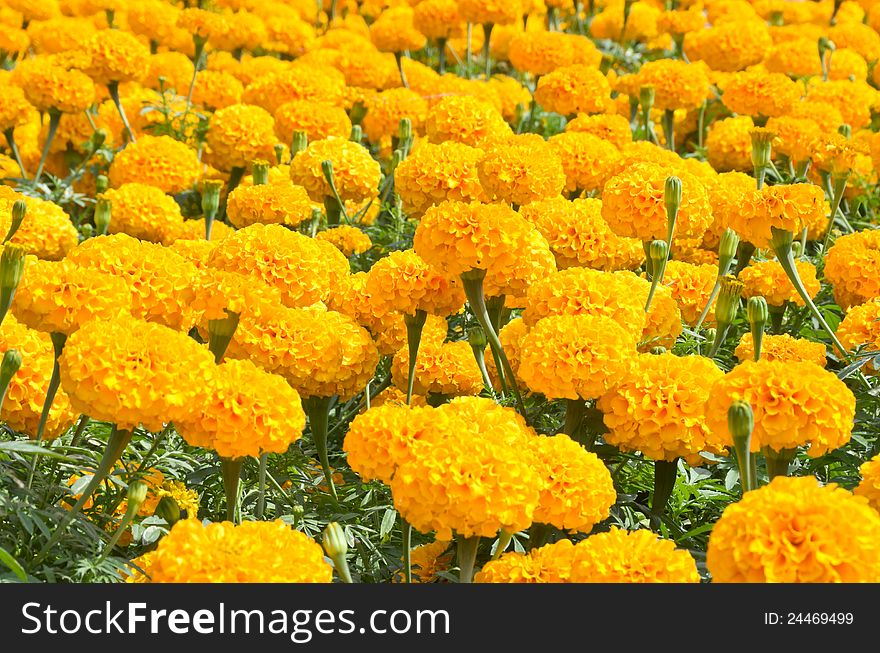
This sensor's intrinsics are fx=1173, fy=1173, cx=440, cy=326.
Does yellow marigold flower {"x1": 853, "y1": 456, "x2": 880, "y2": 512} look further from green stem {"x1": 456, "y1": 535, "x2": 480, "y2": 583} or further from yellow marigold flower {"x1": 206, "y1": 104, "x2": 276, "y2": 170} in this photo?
yellow marigold flower {"x1": 206, "y1": 104, "x2": 276, "y2": 170}

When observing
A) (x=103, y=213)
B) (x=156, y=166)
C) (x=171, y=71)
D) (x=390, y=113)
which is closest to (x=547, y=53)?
(x=390, y=113)

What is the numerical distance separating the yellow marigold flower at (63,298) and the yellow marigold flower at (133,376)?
0.91 feet

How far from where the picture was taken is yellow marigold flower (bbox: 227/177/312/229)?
3621mm

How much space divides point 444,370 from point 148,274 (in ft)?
2.58

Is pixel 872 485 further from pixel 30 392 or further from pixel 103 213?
pixel 103 213

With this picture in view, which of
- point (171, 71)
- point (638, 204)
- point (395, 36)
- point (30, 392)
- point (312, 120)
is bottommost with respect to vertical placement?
point (171, 71)

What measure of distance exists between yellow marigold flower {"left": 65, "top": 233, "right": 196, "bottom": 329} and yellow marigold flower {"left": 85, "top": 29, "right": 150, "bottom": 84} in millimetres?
2518

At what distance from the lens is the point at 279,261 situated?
2725 mm

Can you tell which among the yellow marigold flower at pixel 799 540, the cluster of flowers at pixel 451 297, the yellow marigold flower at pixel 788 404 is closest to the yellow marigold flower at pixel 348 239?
the cluster of flowers at pixel 451 297

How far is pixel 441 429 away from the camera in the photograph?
6.65ft

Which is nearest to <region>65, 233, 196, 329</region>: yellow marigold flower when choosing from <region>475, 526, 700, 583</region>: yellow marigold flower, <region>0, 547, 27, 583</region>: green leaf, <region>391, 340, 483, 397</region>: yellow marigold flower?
<region>391, 340, 483, 397</region>: yellow marigold flower
